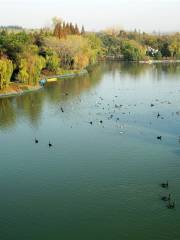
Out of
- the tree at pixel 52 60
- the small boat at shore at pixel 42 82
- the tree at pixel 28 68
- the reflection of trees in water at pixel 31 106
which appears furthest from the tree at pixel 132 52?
the reflection of trees in water at pixel 31 106

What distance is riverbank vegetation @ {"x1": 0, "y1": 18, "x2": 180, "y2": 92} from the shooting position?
6175 centimetres

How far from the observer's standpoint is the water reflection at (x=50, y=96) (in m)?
45.0

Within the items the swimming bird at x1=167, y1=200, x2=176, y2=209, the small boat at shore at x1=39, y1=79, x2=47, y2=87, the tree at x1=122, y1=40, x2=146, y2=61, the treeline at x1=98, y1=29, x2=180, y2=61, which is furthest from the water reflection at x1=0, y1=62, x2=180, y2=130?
the treeline at x1=98, y1=29, x2=180, y2=61

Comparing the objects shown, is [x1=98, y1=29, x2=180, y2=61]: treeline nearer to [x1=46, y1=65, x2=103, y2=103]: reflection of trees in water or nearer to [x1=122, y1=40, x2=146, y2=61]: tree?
[x1=122, y1=40, x2=146, y2=61]: tree

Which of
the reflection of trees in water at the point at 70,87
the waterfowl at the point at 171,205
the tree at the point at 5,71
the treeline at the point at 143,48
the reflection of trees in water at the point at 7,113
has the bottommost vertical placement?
the waterfowl at the point at 171,205

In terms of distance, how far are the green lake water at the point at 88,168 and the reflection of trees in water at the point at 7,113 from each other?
11cm

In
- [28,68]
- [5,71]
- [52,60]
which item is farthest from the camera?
[52,60]

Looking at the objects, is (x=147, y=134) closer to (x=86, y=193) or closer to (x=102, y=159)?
(x=102, y=159)

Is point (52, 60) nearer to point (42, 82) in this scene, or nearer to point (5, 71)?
point (42, 82)

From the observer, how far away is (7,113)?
4641 centimetres

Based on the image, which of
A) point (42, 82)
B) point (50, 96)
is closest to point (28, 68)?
point (42, 82)

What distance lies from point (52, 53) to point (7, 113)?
3199 centimetres

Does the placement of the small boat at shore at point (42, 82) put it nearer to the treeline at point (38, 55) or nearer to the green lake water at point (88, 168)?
the treeline at point (38, 55)

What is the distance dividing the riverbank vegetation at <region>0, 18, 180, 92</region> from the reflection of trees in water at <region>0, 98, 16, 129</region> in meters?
5.06
